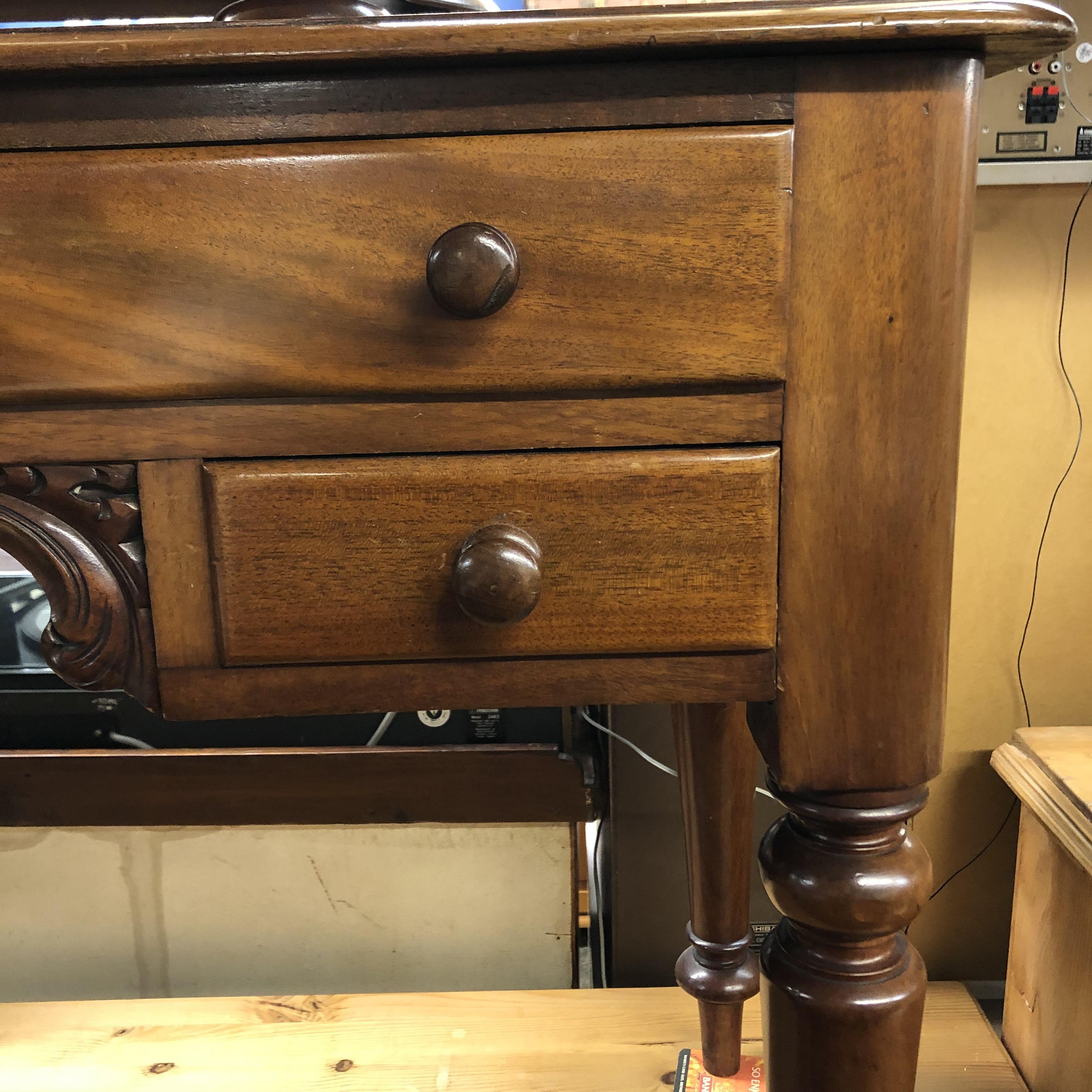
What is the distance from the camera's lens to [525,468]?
0.38 m

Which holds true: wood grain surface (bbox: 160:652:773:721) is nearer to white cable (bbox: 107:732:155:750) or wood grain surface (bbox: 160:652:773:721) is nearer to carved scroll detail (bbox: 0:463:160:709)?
carved scroll detail (bbox: 0:463:160:709)

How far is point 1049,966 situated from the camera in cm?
84

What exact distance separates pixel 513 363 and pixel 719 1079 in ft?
2.42

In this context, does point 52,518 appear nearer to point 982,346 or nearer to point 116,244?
point 116,244

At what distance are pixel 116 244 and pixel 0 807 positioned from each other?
86cm

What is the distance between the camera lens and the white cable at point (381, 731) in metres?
0.99

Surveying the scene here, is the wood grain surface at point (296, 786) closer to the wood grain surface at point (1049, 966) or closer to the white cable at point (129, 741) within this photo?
the white cable at point (129, 741)

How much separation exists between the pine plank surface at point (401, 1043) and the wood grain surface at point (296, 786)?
7.4 inches

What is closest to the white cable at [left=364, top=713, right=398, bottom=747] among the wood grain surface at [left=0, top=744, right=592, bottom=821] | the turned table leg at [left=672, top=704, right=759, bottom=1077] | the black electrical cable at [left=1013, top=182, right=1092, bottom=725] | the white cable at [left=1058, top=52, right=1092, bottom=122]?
the wood grain surface at [left=0, top=744, right=592, bottom=821]

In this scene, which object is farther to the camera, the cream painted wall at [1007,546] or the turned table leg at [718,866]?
the cream painted wall at [1007,546]

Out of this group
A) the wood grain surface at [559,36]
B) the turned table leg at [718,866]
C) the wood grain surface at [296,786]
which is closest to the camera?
the wood grain surface at [559,36]

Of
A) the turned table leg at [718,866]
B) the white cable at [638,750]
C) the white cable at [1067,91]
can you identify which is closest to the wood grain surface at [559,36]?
the turned table leg at [718,866]

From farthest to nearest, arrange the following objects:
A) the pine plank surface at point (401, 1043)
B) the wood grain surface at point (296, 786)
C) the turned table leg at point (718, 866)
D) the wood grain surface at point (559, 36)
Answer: the wood grain surface at point (296, 786)
the pine plank surface at point (401, 1043)
the turned table leg at point (718, 866)
the wood grain surface at point (559, 36)

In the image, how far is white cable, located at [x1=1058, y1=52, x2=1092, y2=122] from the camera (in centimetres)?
82
